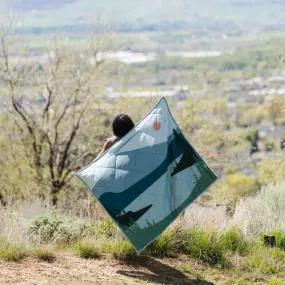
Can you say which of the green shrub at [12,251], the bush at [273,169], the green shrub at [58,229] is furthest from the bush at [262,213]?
the bush at [273,169]

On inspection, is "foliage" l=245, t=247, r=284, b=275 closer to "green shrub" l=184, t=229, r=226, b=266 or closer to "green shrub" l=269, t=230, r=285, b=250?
"green shrub" l=269, t=230, r=285, b=250

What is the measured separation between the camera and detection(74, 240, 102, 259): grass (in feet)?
26.1

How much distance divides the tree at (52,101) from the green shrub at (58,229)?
530 inches

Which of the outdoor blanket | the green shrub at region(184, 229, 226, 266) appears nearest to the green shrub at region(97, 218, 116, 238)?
the green shrub at region(184, 229, 226, 266)

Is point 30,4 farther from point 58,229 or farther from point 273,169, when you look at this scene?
point 58,229

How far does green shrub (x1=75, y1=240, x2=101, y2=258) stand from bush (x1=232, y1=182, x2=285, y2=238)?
191 centimetres

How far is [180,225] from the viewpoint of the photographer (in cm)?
859

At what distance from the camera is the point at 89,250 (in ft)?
26.1

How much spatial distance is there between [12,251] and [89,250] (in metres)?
0.86

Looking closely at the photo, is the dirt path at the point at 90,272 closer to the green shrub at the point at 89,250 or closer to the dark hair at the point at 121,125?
A: the green shrub at the point at 89,250

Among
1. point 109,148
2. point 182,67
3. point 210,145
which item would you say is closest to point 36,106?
point 210,145

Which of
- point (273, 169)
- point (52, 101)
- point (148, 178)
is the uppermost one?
point (52, 101)

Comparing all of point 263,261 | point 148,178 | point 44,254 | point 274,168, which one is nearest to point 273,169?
point 274,168

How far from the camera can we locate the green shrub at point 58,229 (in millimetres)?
8594
